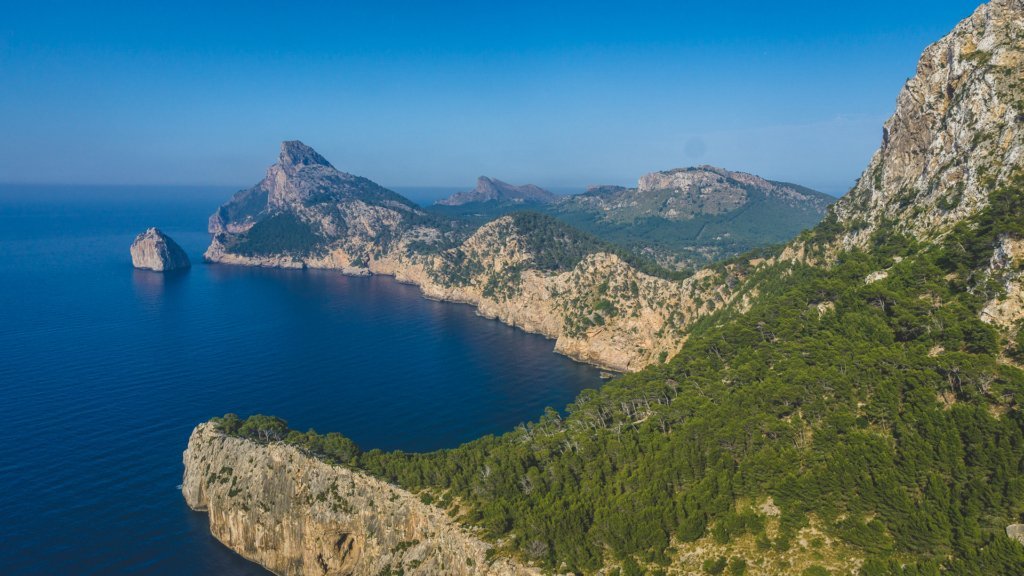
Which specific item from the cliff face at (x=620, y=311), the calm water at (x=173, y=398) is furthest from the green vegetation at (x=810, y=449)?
the cliff face at (x=620, y=311)

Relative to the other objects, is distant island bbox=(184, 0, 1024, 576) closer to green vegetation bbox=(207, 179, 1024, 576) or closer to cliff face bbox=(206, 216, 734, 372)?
green vegetation bbox=(207, 179, 1024, 576)

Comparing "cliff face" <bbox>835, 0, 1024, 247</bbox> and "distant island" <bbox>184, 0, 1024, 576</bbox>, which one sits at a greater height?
"cliff face" <bbox>835, 0, 1024, 247</bbox>

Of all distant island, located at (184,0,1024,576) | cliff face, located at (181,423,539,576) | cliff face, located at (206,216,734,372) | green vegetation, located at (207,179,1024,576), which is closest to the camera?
green vegetation, located at (207,179,1024,576)

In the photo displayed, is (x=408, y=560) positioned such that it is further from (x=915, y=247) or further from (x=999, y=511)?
(x=915, y=247)

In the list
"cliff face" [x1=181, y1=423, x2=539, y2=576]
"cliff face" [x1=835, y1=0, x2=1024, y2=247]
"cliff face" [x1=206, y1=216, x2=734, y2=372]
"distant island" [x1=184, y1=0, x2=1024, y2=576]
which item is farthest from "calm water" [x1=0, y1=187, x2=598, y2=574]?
"cliff face" [x1=835, y1=0, x2=1024, y2=247]

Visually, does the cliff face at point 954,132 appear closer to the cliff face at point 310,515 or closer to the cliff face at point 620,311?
the cliff face at point 620,311

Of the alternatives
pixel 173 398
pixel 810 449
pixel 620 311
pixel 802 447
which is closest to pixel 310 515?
pixel 802 447

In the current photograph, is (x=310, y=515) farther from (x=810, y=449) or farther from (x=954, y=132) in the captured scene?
(x=954, y=132)

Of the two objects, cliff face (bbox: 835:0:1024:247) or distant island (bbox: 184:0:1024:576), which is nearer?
distant island (bbox: 184:0:1024:576)
